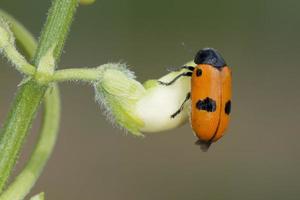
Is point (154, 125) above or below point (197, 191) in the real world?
below

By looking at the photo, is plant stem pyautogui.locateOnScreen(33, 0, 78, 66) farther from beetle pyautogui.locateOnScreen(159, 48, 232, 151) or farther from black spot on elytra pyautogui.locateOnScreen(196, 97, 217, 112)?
black spot on elytra pyautogui.locateOnScreen(196, 97, 217, 112)

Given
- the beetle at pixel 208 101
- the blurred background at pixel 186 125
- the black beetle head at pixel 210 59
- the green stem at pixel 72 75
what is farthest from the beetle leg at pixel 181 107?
the blurred background at pixel 186 125

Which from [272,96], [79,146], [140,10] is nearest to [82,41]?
[140,10]

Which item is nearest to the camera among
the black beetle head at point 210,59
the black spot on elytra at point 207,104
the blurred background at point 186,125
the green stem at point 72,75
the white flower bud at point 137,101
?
the green stem at point 72,75

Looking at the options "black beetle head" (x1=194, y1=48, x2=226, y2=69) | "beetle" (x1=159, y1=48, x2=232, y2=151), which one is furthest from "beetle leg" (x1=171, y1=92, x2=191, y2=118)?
"black beetle head" (x1=194, y1=48, x2=226, y2=69)

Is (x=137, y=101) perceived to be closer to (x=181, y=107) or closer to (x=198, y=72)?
(x=181, y=107)

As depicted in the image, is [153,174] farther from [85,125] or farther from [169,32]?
[169,32]

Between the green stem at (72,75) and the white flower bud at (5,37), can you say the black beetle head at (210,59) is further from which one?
the white flower bud at (5,37)
